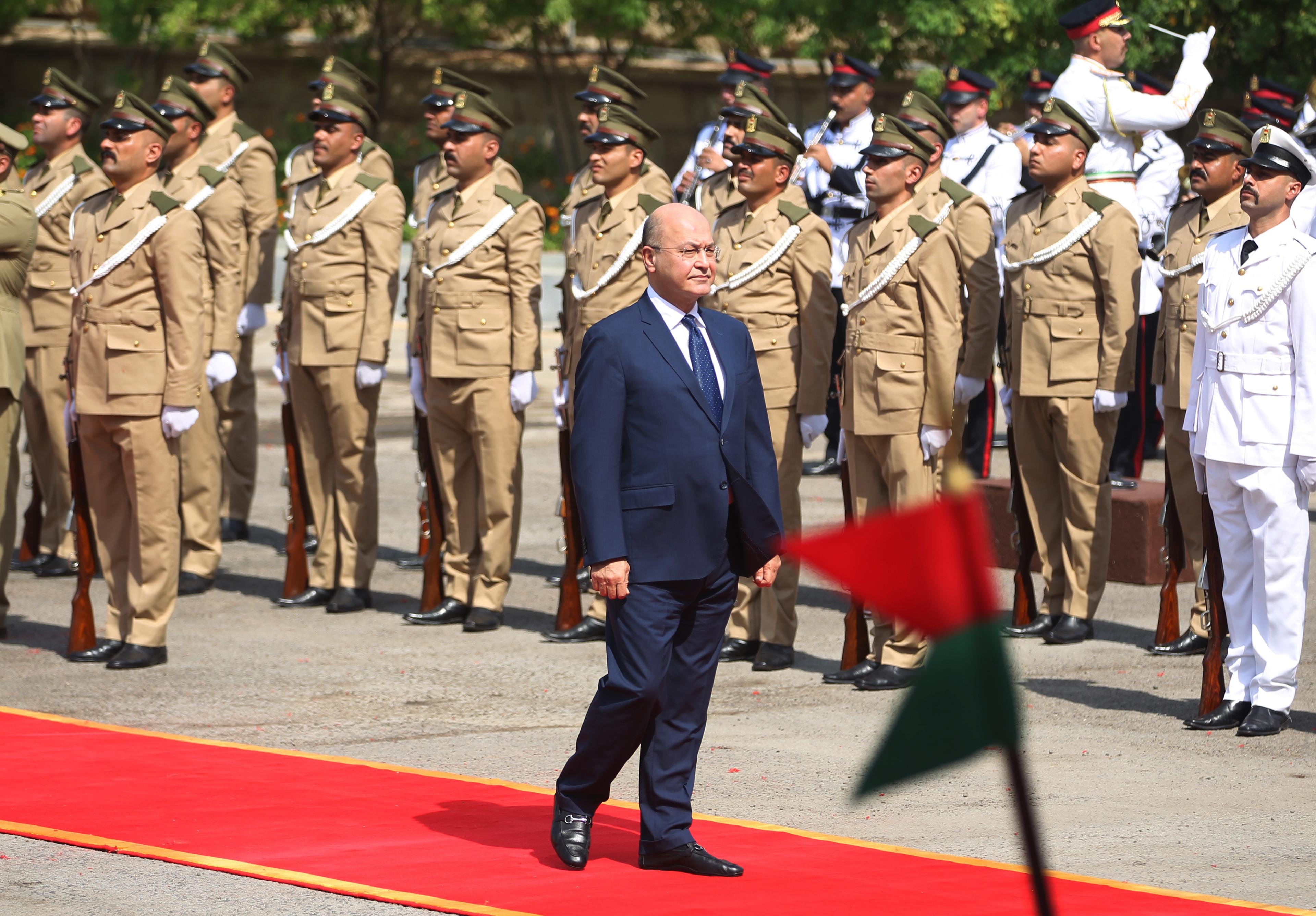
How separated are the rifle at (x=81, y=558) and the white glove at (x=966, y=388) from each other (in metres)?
3.79

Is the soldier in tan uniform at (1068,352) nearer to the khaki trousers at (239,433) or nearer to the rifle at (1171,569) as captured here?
the rifle at (1171,569)

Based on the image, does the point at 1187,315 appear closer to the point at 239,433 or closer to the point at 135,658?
the point at 135,658

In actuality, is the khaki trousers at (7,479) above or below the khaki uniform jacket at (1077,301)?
below

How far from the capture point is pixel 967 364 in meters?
8.66

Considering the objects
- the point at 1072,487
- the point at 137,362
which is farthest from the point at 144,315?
the point at 1072,487

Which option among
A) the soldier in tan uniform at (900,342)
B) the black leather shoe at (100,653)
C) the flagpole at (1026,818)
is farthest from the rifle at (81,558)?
the flagpole at (1026,818)

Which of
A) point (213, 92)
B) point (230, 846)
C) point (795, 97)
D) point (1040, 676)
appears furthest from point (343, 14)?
point (230, 846)

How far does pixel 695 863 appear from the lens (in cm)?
525

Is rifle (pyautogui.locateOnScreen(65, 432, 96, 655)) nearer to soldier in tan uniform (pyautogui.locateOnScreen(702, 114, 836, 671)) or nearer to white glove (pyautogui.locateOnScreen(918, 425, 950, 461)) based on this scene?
soldier in tan uniform (pyautogui.locateOnScreen(702, 114, 836, 671))

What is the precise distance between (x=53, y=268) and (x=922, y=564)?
355 inches

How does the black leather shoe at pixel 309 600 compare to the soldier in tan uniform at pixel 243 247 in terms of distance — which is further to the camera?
the soldier in tan uniform at pixel 243 247

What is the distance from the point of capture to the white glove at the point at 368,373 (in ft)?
31.8

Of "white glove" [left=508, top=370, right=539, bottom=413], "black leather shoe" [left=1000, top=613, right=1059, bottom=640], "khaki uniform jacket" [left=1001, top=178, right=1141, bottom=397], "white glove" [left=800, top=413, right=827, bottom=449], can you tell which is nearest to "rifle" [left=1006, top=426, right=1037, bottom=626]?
"black leather shoe" [left=1000, top=613, right=1059, bottom=640]

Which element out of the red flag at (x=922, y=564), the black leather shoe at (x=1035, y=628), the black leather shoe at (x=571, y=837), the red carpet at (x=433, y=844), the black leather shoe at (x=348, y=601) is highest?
the red flag at (x=922, y=564)
